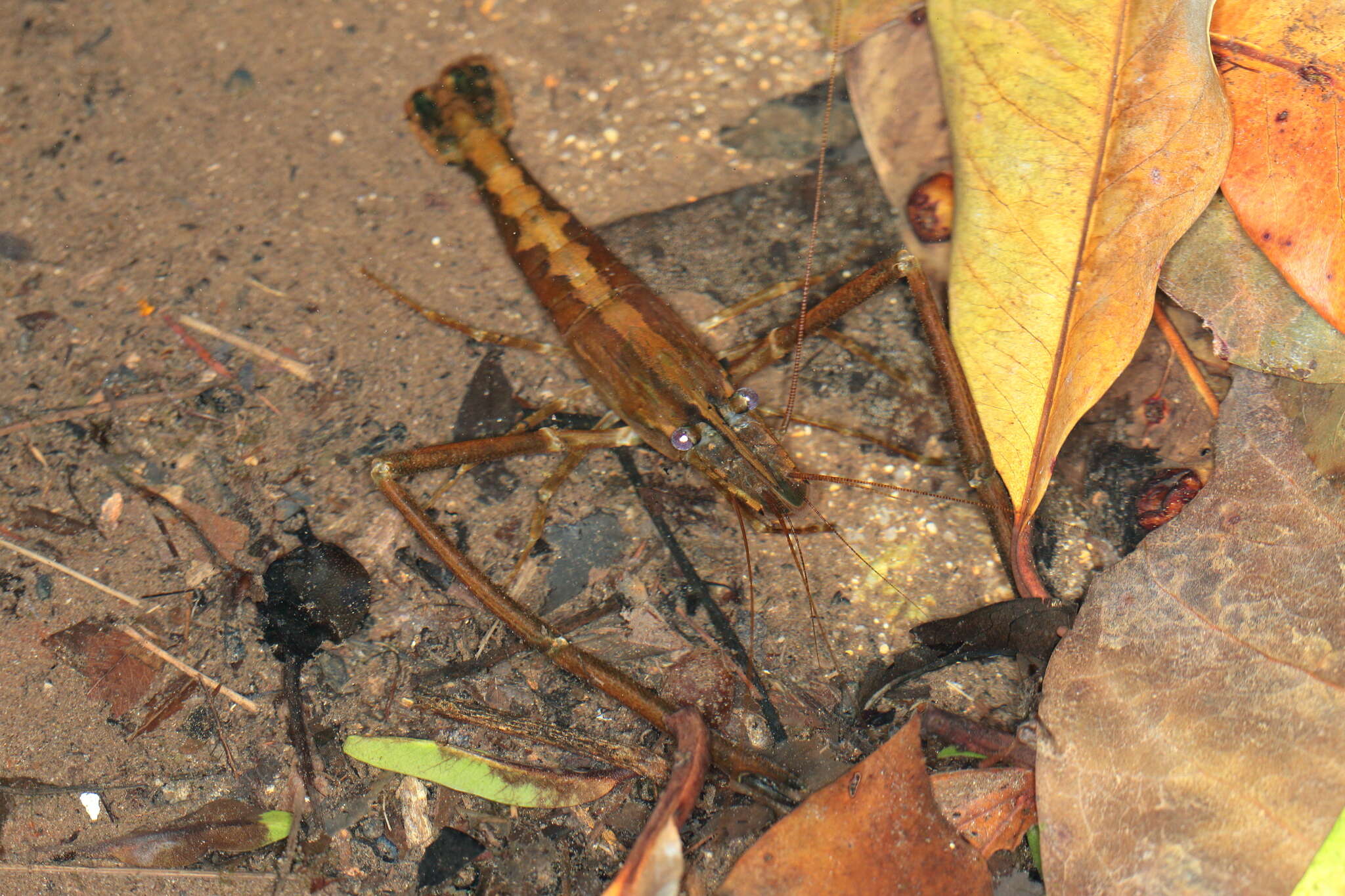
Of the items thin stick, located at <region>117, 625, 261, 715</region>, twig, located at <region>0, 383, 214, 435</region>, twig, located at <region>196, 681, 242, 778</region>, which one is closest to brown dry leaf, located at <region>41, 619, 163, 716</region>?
thin stick, located at <region>117, 625, 261, 715</region>

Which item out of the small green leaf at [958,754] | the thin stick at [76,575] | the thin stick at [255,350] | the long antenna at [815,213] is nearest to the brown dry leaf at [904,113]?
the long antenna at [815,213]

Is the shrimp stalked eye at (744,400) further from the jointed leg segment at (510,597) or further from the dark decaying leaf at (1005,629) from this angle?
the dark decaying leaf at (1005,629)

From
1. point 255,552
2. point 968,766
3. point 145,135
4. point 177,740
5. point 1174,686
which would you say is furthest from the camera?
point 145,135

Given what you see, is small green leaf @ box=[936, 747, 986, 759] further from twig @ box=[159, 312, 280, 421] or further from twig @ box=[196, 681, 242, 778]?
twig @ box=[159, 312, 280, 421]

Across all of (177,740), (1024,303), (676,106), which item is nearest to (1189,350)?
(1024,303)

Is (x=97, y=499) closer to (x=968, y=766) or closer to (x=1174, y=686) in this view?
(x=968, y=766)
